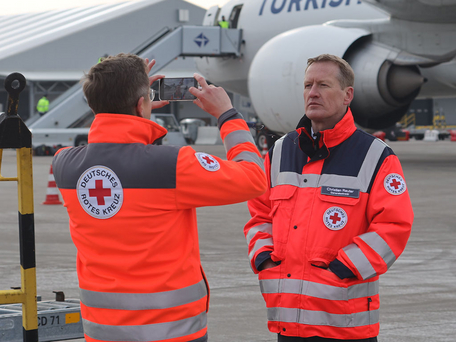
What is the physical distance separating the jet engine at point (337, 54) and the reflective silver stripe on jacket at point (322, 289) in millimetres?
12295

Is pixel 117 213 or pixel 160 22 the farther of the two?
pixel 160 22

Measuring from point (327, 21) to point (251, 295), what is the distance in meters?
13.8

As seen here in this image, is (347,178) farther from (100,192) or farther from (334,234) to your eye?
(100,192)

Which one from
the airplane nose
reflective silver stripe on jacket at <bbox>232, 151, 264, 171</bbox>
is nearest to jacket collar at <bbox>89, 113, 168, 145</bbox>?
reflective silver stripe on jacket at <bbox>232, 151, 264, 171</bbox>

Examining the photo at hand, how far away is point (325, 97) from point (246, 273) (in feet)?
12.1

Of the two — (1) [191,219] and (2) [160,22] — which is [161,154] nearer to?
(1) [191,219]

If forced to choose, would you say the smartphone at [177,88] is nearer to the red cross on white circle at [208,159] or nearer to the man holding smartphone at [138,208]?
the man holding smartphone at [138,208]

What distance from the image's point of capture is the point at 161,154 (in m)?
2.32

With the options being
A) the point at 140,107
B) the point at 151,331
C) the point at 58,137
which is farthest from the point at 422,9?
the point at 58,137

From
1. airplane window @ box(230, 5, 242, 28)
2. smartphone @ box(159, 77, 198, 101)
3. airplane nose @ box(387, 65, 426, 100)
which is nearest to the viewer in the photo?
smartphone @ box(159, 77, 198, 101)

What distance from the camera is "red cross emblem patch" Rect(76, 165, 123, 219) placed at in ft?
7.65

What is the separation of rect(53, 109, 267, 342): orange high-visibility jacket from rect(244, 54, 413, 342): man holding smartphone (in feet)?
1.64

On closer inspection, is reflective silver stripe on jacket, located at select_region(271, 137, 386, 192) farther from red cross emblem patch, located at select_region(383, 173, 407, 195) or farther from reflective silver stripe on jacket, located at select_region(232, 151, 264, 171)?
reflective silver stripe on jacket, located at select_region(232, 151, 264, 171)

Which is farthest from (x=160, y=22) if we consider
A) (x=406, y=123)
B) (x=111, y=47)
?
(x=406, y=123)
